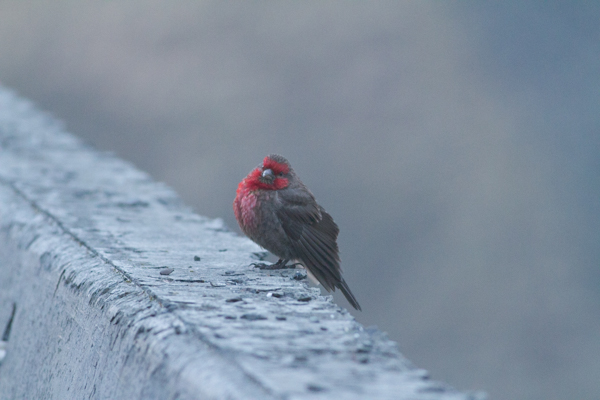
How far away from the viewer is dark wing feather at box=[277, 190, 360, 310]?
11.5 feet

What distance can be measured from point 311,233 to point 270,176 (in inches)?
12.4

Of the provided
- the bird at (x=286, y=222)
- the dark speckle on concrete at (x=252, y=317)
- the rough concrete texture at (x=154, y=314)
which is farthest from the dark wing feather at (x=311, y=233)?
the dark speckle on concrete at (x=252, y=317)

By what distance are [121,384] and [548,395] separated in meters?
12.2

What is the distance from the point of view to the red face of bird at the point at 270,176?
12.2 feet

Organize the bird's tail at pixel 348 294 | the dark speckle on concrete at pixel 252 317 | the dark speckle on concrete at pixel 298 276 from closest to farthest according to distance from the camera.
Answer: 1. the dark speckle on concrete at pixel 252 317
2. the dark speckle on concrete at pixel 298 276
3. the bird's tail at pixel 348 294

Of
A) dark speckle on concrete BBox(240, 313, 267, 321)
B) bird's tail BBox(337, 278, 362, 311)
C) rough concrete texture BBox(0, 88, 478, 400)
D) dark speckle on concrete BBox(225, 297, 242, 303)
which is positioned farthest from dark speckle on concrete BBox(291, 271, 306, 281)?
dark speckle on concrete BBox(240, 313, 267, 321)

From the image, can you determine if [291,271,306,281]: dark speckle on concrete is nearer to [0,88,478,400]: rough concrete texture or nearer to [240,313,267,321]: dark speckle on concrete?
[0,88,478,400]: rough concrete texture

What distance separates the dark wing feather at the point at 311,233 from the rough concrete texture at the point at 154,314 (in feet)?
0.68

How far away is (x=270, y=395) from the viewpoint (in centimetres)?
168

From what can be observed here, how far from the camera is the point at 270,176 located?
12.2 ft

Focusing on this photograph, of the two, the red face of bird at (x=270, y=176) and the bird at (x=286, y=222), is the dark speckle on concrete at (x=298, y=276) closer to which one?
the bird at (x=286, y=222)

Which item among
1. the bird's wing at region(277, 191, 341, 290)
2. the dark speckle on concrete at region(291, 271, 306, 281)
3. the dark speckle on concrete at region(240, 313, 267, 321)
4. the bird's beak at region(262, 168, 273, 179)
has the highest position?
the bird's beak at region(262, 168, 273, 179)

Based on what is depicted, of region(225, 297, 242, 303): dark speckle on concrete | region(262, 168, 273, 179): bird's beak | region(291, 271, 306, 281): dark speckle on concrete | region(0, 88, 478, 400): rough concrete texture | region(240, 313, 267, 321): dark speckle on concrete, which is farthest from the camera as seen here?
region(262, 168, 273, 179): bird's beak

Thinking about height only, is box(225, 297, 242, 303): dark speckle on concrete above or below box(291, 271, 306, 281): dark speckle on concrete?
below
